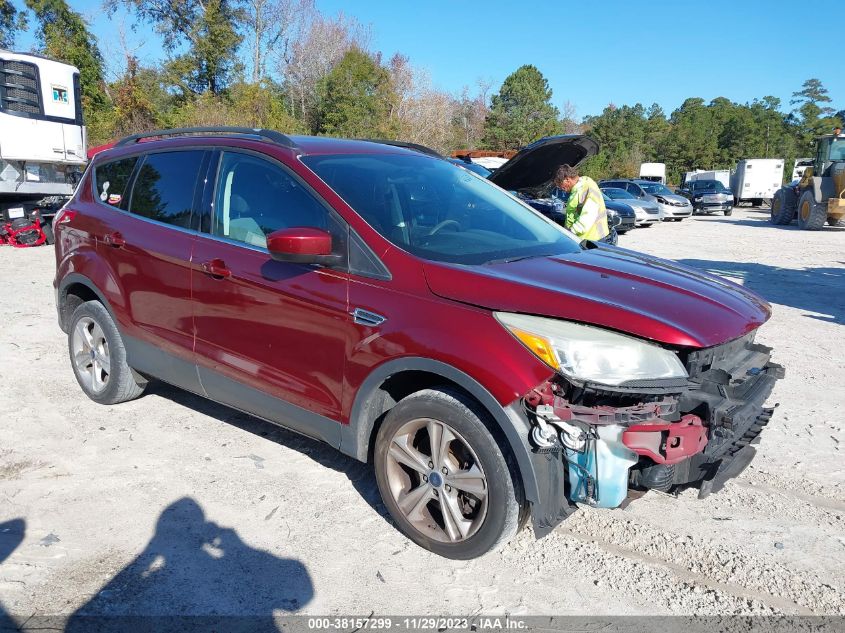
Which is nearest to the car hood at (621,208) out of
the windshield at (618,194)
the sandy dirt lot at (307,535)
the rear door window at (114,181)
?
the windshield at (618,194)

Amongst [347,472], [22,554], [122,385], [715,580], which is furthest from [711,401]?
[122,385]

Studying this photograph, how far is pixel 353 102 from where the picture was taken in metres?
32.6

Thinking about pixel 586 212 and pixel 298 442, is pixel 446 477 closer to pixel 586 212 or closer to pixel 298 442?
pixel 298 442

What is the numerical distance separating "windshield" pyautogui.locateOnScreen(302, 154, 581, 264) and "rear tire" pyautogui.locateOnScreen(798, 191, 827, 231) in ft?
65.9

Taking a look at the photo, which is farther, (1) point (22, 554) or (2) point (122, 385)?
(2) point (122, 385)

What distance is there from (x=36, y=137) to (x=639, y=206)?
17.5 meters

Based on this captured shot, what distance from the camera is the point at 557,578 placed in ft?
9.49

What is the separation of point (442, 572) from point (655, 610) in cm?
89

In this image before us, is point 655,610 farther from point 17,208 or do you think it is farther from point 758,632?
point 17,208

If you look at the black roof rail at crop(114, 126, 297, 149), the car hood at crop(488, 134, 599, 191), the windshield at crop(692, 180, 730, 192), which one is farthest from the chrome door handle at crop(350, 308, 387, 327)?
the windshield at crop(692, 180, 730, 192)

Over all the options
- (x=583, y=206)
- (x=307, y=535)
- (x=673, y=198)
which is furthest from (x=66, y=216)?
(x=673, y=198)

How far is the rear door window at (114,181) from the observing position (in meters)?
4.53

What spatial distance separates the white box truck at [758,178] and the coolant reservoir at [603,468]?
3716cm

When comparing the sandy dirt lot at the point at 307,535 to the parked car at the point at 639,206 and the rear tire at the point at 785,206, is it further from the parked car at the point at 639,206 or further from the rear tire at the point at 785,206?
the rear tire at the point at 785,206
